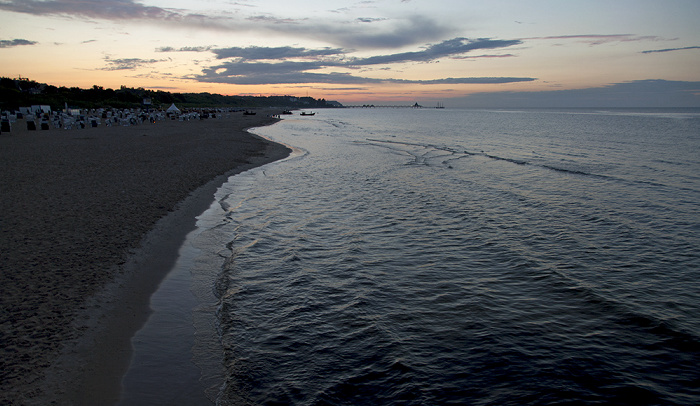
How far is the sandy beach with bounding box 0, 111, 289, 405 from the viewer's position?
5398mm

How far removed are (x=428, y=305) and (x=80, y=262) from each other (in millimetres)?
7429

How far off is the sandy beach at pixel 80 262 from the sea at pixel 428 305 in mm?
520

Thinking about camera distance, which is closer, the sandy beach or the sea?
the sandy beach

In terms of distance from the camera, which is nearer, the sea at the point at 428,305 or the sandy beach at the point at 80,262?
the sandy beach at the point at 80,262

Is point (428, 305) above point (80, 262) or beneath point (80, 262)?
beneath

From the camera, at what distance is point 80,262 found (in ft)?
28.2

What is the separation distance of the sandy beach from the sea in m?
0.52

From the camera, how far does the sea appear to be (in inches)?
232

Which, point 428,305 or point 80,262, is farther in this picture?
point 80,262

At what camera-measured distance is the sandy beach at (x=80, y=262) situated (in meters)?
5.40

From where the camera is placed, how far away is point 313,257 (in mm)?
10953

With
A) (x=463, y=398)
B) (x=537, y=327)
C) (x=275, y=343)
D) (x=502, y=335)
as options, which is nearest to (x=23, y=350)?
(x=275, y=343)

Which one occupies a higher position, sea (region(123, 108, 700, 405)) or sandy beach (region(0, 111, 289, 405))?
sandy beach (region(0, 111, 289, 405))

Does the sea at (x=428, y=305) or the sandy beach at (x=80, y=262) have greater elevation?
the sandy beach at (x=80, y=262)
